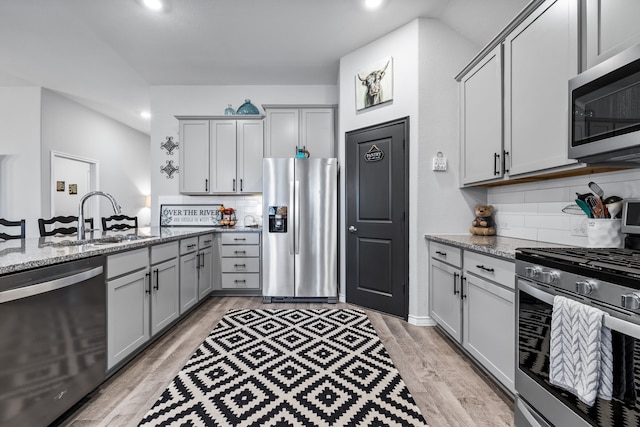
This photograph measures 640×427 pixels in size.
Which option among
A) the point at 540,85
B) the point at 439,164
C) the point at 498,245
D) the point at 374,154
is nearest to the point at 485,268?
the point at 498,245

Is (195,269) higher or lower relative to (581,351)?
lower

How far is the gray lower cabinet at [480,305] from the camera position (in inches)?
65.6

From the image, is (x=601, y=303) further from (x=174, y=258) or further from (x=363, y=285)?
(x=174, y=258)

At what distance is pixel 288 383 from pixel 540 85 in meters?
2.39

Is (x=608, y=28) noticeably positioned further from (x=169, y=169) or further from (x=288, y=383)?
(x=169, y=169)

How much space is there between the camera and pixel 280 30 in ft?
10.1

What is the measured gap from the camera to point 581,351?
107 centimetres

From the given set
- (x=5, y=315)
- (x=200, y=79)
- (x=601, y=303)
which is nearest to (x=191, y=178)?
(x=200, y=79)

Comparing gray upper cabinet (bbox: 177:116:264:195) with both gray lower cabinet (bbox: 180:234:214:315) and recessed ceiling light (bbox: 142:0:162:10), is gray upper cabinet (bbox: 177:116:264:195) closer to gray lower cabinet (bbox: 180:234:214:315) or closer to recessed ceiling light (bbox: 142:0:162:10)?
gray lower cabinet (bbox: 180:234:214:315)

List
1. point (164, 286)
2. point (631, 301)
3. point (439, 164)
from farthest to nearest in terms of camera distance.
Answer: point (439, 164) < point (164, 286) < point (631, 301)

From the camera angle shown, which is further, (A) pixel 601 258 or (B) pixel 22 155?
(B) pixel 22 155

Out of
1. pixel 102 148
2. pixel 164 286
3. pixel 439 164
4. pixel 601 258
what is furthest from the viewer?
pixel 102 148

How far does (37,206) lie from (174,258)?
3.53 meters

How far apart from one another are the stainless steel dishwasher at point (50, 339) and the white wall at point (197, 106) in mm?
2694
